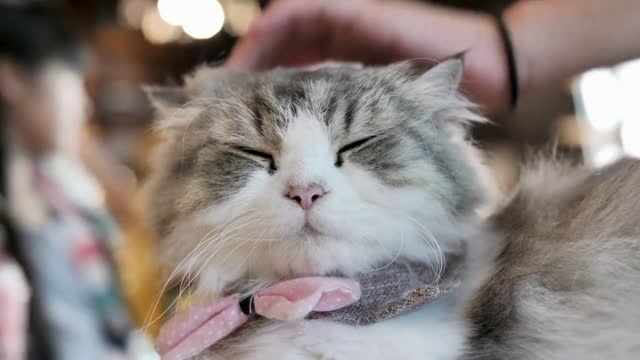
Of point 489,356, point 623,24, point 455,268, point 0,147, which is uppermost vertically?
point 0,147

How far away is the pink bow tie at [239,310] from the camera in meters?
0.61

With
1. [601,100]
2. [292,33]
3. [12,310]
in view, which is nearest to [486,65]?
[292,33]

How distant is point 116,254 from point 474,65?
1346 mm

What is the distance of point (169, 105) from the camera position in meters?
0.80

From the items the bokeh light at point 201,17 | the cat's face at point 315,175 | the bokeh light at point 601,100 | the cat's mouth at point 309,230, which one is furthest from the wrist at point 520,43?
the bokeh light at point 201,17

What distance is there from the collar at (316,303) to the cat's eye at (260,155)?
0.38 feet

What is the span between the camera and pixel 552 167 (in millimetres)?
830

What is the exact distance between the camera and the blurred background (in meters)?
1.59

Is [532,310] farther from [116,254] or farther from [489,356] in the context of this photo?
[116,254]

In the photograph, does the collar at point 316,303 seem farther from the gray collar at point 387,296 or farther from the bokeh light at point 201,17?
the bokeh light at point 201,17

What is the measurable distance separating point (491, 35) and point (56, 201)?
127 cm

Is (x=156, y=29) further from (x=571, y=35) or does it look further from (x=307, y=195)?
(x=307, y=195)

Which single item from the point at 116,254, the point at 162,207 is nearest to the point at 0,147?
the point at 116,254

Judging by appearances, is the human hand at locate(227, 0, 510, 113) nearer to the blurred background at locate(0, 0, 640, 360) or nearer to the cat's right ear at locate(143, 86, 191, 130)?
the cat's right ear at locate(143, 86, 191, 130)
